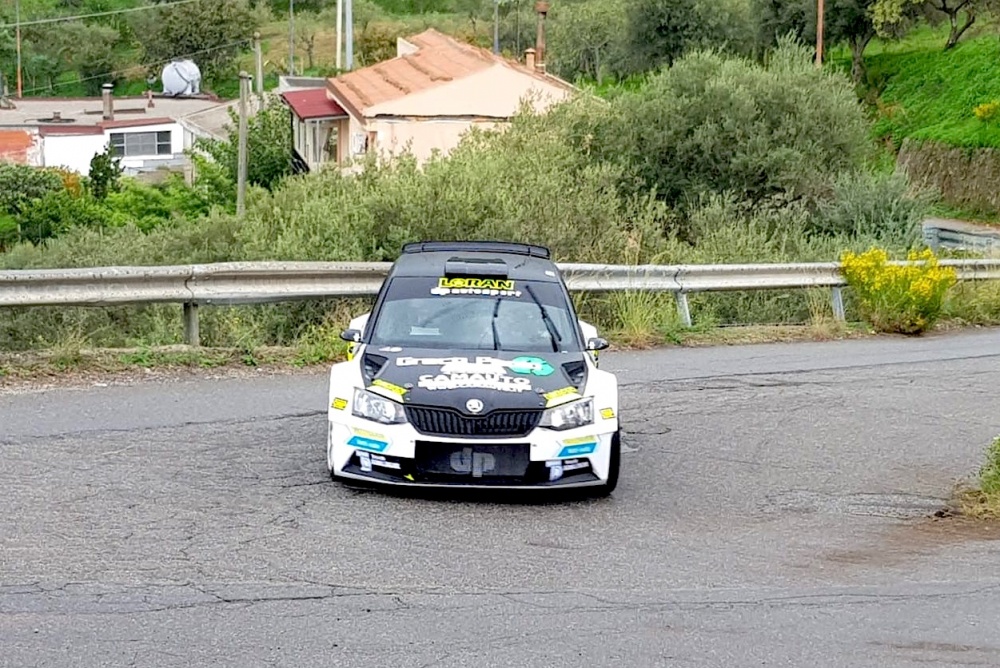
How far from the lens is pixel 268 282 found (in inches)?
538

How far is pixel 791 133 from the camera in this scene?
26.4 metres

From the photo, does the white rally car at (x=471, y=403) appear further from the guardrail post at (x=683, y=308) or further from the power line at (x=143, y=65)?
the power line at (x=143, y=65)

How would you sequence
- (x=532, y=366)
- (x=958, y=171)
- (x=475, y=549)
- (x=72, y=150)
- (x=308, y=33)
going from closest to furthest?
(x=475, y=549) → (x=532, y=366) → (x=958, y=171) → (x=72, y=150) → (x=308, y=33)

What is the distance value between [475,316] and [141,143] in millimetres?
62696

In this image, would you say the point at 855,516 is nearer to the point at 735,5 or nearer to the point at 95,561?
the point at 95,561

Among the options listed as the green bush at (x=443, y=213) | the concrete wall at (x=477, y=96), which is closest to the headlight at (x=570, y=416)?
the green bush at (x=443, y=213)

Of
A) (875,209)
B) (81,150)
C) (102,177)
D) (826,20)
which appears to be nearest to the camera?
(875,209)

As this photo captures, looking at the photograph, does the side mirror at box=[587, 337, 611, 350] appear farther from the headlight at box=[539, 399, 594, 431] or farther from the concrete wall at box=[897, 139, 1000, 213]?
the concrete wall at box=[897, 139, 1000, 213]

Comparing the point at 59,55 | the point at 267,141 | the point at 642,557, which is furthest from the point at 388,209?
the point at 59,55

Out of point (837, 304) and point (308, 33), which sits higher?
point (308, 33)

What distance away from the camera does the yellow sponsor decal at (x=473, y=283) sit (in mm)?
10039

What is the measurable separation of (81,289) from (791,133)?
55.1 ft

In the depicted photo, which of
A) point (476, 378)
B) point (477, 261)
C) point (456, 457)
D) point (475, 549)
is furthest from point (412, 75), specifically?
point (475, 549)

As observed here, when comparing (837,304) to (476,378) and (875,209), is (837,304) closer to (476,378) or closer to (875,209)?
(875,209)
